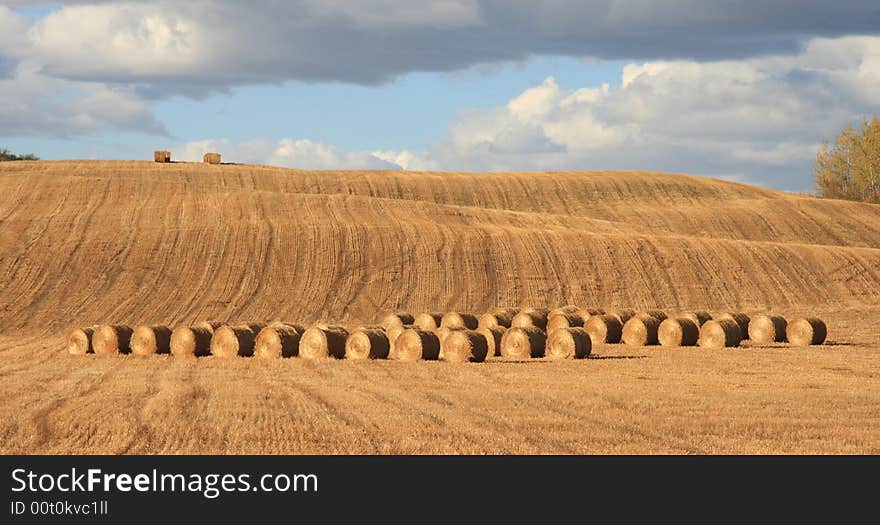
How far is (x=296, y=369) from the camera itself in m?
29.2

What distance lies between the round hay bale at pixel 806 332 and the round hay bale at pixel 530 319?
8.07 meters

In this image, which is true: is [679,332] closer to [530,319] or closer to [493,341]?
[530,319]

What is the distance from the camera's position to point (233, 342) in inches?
1299

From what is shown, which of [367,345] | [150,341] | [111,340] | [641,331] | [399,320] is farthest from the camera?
[399,320]

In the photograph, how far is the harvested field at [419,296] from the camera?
18250 mm

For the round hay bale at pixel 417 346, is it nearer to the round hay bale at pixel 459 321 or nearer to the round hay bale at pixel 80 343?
the round hay bale at pixel 459 321

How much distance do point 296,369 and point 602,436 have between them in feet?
43.5

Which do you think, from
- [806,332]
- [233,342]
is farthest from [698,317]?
[233,342]

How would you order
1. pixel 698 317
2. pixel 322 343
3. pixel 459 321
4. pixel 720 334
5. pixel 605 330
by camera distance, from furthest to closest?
pixel 698 317 → pixel 459 321 → pixel 605 330 → pixel 720 334 → pixel 322 343

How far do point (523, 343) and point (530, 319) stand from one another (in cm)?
676

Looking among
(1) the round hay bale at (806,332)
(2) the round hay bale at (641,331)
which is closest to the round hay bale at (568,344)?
(2) the round hay bale at (641,331)

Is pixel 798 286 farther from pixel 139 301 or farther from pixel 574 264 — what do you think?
pixel 139 301

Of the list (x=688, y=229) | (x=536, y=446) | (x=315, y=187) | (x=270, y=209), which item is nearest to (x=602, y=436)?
(x=536, y=446)

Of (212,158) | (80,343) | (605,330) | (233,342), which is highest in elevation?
(212,158)
